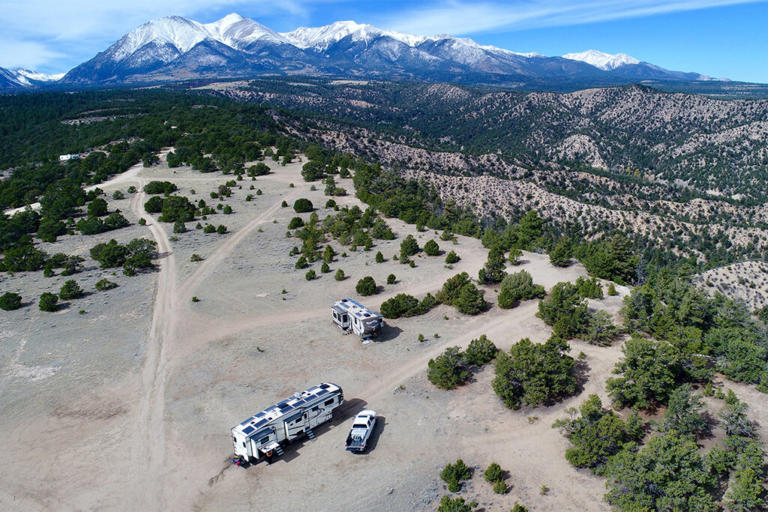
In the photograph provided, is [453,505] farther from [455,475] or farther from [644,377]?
[644,377]

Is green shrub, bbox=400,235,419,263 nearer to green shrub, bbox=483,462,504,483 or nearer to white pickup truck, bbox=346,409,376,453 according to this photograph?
white pickup truck, bbox=346,409,376,453

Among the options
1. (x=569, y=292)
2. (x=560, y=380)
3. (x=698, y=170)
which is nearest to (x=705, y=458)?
(x=560, y=380)

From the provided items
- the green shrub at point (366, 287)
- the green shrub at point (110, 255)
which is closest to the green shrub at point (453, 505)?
the green shrub at point (366, 287)

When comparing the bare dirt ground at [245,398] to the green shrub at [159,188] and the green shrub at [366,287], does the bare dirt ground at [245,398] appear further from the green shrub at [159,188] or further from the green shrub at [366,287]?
the green shrub at [159,188]

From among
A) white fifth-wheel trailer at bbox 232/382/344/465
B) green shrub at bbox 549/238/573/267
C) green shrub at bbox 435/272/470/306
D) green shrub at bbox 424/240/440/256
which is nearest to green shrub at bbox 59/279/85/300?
white fifth-wheel trailer at bbox 232/382/344/465

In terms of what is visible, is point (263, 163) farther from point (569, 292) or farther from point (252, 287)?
point (569, 292)
